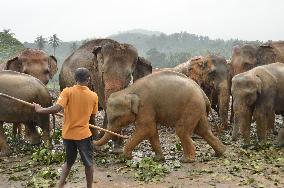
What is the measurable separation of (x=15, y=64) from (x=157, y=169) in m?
6.70

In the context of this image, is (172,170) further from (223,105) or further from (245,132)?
(223,105)

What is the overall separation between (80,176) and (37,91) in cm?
272

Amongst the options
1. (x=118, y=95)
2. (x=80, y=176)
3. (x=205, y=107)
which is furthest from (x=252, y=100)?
(x=80, y=176)

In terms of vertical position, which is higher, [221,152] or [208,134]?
[208,134]

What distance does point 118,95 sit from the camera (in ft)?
32.3

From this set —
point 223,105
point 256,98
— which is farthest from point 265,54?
point 256,98

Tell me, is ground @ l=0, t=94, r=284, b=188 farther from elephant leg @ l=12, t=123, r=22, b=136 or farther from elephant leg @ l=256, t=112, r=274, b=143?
elephant leg @ l=12, t=123, r=22, b=136

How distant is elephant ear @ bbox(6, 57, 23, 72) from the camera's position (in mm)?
13812

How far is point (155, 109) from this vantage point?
9977 mm

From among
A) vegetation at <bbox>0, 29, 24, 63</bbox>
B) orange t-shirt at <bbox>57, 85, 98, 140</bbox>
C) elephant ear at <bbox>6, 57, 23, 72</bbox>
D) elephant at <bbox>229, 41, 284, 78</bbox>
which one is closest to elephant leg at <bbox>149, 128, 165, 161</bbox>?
orange t-shirt at <bbox>57, 85, 98, 140</bbox>

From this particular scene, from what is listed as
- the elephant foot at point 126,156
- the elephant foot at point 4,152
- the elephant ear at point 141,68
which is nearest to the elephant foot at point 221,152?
the elephant foot at point 126,156

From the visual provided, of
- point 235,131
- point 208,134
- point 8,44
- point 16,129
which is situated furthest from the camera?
point 8,44

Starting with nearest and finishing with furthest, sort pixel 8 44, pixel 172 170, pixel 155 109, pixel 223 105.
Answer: pixel 172 170
pixel 155 109
pixel 223 105
pixel 8 44

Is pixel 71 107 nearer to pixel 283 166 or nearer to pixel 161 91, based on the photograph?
pixel 161 91
